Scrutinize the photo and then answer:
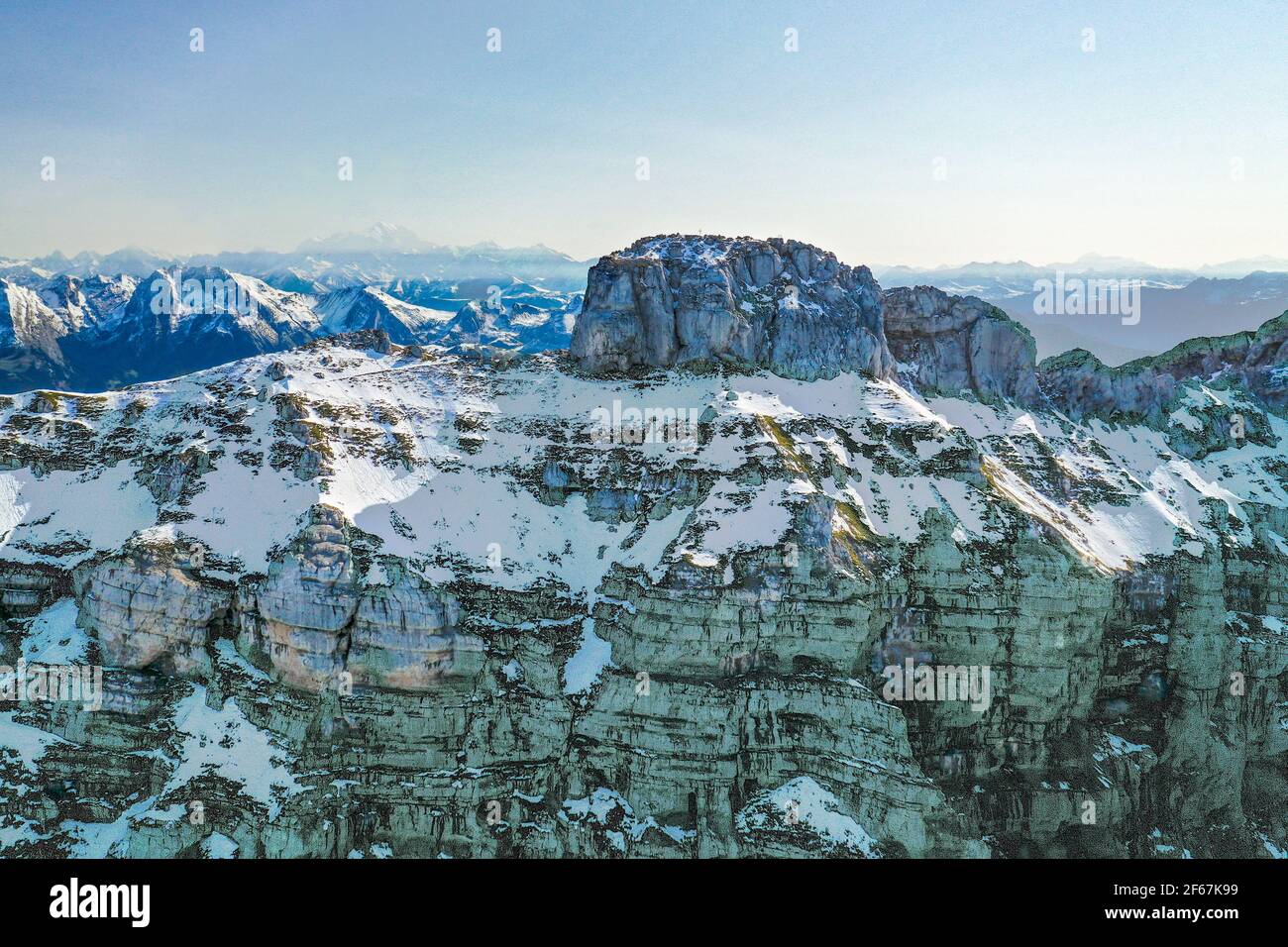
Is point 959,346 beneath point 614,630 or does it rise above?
above

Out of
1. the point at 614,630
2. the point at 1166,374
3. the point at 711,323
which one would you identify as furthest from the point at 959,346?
the point at 614,630

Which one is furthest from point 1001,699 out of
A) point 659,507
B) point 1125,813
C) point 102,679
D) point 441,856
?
point 102,679

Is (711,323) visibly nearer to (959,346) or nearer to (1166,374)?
(959,346)

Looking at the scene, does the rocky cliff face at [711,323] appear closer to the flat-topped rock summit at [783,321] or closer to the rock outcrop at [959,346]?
the flat-topped rock summit at [783,321]

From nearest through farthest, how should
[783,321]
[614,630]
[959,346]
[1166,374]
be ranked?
1. [614,630]
2. [783,321]
3. [1166,374]
4. [959,346]

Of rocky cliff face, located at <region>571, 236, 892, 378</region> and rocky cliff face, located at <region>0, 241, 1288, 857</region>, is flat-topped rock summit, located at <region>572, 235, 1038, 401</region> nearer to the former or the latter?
rocky cliff face, located at <region>571, 236, 892, 378</region>

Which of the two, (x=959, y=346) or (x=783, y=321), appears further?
(x=959, y=346)

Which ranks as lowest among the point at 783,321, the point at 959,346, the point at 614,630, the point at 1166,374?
the point at 614,630

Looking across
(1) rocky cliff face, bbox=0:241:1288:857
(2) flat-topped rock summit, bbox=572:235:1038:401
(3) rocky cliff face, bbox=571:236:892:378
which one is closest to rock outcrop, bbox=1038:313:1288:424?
(2) flat-topped rock summit, bbox=572:235:1038:401
